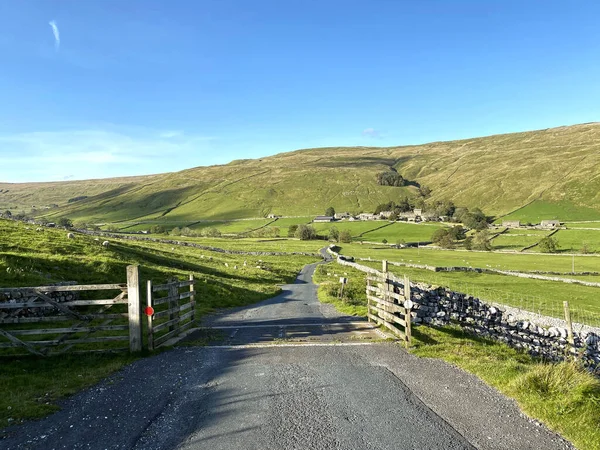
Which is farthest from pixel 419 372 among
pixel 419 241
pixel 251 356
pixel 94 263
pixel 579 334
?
pixel 419 241

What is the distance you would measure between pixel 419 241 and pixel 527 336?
11743 centimetres

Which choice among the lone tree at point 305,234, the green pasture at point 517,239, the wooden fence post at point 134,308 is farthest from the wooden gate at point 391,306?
the lone tree at point 305,234

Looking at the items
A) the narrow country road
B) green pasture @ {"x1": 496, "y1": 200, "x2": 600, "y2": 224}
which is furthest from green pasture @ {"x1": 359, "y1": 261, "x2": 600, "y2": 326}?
green pasture @ {"x1": 496, "y1": 200, "x2": 600, "y2": 224}

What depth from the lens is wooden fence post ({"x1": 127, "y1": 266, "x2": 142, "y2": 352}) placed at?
38.1ft

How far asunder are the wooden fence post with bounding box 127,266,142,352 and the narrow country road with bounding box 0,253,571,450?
84 centimetres

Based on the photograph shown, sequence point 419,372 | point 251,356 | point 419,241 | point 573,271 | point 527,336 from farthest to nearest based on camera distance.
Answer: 1. point 419,241
2. point 573,271
3. point 527,336
4. point 251,356
5. point 419,372

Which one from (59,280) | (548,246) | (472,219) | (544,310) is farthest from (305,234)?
(59,280)

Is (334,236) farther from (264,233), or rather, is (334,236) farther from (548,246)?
(548,246)

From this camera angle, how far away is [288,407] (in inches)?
306

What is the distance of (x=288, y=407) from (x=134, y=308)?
6311mm

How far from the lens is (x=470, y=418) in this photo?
24.1ft

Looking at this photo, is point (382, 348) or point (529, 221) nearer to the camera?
point (382, 348)

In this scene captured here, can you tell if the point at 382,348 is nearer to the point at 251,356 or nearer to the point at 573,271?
the point at 251,356

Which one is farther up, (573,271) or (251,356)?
(251,356)
